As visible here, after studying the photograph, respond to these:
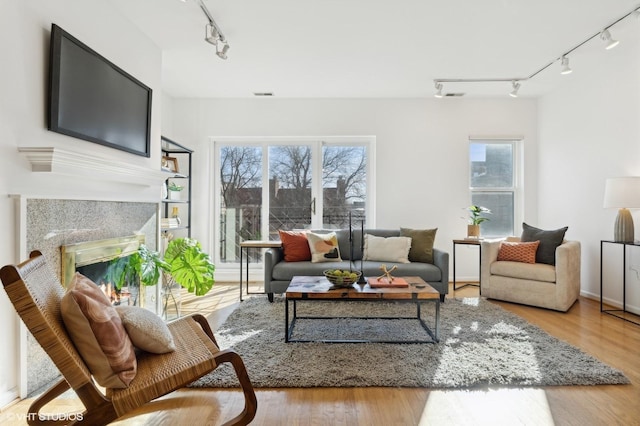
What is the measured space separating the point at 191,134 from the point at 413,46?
3207mm

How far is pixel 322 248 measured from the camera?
12.9ft

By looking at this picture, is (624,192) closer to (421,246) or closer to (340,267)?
(421,246)

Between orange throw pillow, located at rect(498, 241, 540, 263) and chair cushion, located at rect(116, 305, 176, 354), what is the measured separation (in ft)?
11.7

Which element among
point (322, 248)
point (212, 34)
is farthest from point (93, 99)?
point (322, 248)

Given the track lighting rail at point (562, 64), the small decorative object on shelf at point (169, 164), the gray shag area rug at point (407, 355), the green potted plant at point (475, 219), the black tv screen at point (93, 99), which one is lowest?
the gray shag area rug at point (407, 355)

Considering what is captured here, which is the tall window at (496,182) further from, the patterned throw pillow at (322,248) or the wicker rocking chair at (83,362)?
the wicker rocking chair at (83,362)

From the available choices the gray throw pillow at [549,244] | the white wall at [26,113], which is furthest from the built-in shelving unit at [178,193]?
the gray throw pillow at [549,244]

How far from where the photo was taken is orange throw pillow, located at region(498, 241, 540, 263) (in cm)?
375

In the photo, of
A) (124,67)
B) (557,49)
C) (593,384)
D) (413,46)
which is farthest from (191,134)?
(593,384)

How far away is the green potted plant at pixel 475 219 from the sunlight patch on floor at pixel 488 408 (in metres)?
2.77

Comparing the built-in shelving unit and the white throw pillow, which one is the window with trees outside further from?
the white throw pillow

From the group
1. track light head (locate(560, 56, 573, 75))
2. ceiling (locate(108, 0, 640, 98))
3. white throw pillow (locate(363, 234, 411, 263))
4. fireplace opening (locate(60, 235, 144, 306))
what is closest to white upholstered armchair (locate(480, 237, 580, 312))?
white throw pillow (locate(363, 234, 411, 263))

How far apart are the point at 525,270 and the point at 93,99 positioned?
4154 millimetres

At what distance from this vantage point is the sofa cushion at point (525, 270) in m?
3.52
